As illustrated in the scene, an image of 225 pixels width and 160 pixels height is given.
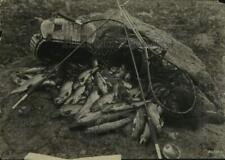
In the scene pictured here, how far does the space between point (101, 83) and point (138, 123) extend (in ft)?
2.05

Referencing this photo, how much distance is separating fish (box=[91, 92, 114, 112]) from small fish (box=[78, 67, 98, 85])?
29cm

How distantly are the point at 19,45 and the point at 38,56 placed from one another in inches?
13.8

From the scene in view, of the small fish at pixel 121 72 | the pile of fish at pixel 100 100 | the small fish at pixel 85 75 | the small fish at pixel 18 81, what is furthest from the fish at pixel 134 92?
the small fish at pixel 18 81

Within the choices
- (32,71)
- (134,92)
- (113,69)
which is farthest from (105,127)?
(32,71)

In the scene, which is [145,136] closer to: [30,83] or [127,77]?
[127,77]

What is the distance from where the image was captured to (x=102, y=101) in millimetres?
4789

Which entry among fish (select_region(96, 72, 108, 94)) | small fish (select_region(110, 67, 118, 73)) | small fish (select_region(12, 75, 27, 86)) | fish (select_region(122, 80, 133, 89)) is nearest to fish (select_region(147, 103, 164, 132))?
fish (select_region(122, 80, 133, 89))

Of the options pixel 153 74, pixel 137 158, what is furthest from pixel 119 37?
pixel 137 158

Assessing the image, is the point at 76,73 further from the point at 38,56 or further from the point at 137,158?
the point at 137,158

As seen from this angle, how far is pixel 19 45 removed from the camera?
216 inches

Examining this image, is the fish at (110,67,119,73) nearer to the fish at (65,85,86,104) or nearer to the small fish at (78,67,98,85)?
the small fish at (78,67,98,85)

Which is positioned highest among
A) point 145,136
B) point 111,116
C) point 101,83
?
point 101,83

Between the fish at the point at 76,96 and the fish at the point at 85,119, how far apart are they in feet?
0.76

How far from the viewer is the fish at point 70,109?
469 centimetres
